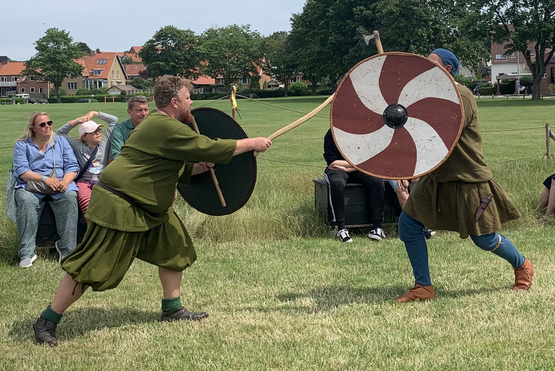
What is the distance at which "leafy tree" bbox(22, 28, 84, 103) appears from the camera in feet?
336

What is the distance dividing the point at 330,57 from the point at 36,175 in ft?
179

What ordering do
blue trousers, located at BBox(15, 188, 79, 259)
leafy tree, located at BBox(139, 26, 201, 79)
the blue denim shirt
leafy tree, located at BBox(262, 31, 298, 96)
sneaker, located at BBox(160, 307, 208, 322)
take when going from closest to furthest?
sneaker, located at BBox(160, 307, 208, 322)
blue trousers, located at BBox(15, 188, 79, 259)
the blue denim shirt
leafy tree, located at BBox(262, 31, 298, 96)
leafy tree, located at BBox(139, 26, 201, 79)

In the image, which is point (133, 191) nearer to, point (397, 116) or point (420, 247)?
point (397, 116)

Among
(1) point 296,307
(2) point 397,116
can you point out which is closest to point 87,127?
(1) point 296,307

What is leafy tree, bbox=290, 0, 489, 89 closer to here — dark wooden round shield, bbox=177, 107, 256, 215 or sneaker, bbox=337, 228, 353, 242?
sneaker, bbox=337, 228, 353, 242

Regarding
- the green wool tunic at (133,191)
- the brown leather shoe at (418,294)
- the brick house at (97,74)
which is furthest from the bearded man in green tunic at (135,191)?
the brick house at (97,74)

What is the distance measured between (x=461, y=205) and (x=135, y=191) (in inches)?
90.5

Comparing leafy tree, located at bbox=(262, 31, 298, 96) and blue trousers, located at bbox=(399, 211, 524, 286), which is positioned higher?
leafy tree, located at bbox=(262, 31, 298, 96)

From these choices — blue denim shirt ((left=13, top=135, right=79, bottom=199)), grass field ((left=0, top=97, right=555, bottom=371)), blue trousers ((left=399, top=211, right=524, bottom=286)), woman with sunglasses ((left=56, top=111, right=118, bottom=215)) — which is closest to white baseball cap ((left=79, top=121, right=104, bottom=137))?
woman with sunglasses ((left=56, top=111, right=118, bottom=215))

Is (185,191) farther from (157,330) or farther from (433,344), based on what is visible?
(433,344)

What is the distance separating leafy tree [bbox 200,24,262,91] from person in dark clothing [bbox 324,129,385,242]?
296 feet

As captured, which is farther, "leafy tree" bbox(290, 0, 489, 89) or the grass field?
"leafy tree" bbox(290, 0, 489, 89)

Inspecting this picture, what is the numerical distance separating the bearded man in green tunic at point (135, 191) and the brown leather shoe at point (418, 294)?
1611mm

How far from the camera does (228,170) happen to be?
4.74 meters
